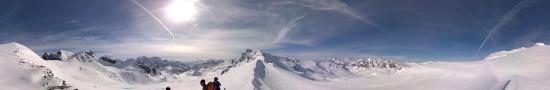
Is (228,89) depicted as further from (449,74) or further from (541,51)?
(541,51)

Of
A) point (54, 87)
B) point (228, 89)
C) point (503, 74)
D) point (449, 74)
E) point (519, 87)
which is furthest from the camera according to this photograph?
point (54, 87)

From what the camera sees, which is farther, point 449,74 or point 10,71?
point 10,71

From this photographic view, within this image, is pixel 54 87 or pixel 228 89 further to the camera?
pixel 54 87

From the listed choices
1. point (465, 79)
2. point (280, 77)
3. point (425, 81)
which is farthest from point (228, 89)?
point (465, 79)

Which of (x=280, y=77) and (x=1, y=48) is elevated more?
(x=1, y=48)

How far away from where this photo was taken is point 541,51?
43812 mm

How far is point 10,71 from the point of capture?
419ft

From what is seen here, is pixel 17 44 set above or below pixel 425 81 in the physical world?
above

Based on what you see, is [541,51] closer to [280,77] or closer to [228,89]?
[228,89]

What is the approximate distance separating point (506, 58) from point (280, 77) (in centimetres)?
8048

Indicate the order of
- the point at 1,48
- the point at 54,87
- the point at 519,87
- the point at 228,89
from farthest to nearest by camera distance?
the point at 1,48 → the point at 54,87 → the point at 228,89 → the point at 519,87

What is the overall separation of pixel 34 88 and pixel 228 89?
193ft

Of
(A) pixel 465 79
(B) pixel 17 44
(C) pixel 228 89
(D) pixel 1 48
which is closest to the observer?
(A) pixel 465 79

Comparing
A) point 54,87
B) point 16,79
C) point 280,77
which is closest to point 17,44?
point 54,87
